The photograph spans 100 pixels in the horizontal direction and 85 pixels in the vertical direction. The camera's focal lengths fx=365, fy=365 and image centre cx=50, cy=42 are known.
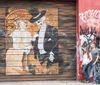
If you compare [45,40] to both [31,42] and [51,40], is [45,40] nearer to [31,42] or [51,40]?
[51,40]

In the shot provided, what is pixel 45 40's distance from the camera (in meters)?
12.2

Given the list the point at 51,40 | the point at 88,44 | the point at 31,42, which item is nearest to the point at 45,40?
the point at 51,40

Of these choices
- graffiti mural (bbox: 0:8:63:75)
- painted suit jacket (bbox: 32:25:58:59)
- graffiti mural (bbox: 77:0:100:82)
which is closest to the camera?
graffiti mural (bbox: 77:0:100:82)

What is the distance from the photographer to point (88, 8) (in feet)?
39.5

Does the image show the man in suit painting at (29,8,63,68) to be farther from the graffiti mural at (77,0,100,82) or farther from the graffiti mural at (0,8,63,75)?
the graffiti mural at (77,0,100,82)

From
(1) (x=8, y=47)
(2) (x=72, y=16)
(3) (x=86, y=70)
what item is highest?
(2) (x=72, y=16)

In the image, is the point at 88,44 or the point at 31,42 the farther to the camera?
the point at 31,42

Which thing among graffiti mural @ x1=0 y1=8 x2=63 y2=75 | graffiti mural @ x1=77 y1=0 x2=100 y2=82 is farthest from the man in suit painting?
graffiti mural @ x1=77 y1=0 x2=100 y2=82

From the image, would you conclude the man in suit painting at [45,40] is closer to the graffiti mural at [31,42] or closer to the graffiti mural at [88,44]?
the graffiti mural at [31,42]

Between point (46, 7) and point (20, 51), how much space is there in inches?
67.5

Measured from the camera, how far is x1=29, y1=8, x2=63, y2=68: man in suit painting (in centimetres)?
1223

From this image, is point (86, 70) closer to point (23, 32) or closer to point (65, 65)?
point (65, 65)

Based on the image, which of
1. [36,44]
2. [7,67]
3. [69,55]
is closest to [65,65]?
[69,55]

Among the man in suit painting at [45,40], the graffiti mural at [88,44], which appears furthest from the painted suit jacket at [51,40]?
the graffiti mural at [88,44]
